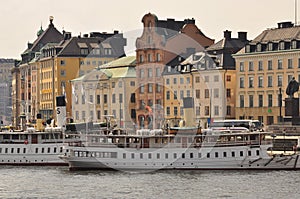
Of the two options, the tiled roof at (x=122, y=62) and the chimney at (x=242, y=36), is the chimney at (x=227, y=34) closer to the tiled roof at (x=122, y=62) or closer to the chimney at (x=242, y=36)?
the chimney at (x=242, y=36)

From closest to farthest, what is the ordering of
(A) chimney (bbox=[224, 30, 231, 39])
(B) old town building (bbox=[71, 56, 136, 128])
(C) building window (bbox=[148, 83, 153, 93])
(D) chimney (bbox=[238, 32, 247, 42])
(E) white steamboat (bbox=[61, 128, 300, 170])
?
(E) white steamboat (bbox=[61, 128, 300, 170]) → (A) chimney (bbox=[224, 30, 231, 39]) → (D) chimney (bbox=[238, 32, 247, 42]) → (C) building window (bbox=[148, 83, 153, 93]) → (B) old town building (bbox=[71, 56, 136, 128])

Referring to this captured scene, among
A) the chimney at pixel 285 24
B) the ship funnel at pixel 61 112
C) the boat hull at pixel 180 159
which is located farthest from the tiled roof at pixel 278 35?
the boat hull at pixel 180 159

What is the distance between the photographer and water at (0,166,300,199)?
234 feet

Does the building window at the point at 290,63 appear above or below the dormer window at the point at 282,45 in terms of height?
below

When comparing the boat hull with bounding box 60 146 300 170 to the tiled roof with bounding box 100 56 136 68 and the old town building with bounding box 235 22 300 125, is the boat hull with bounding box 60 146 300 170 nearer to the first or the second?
the old town building with bounding box 235 22 300 125

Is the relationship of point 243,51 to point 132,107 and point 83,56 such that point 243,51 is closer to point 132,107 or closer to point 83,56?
point 132,107

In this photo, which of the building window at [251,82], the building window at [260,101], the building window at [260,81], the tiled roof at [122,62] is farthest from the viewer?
the tiled roof at [122,62]

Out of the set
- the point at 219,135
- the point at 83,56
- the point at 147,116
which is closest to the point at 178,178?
the point at 219,135

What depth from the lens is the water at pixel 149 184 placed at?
71.3 metres

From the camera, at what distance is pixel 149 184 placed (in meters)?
78.4

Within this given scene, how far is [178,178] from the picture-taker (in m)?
82.9

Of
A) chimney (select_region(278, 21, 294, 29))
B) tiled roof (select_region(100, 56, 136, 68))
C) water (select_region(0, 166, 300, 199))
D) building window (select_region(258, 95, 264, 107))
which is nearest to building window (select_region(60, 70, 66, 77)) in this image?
tiled roof (select_region(100, 56, 136, 68))

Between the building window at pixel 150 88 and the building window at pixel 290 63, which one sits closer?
the building window at pixel 290 63

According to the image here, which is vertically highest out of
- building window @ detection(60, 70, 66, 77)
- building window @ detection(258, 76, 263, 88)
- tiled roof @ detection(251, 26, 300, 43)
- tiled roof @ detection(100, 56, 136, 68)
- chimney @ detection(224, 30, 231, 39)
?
chimney @ detection(224, 30, 231, 39)
